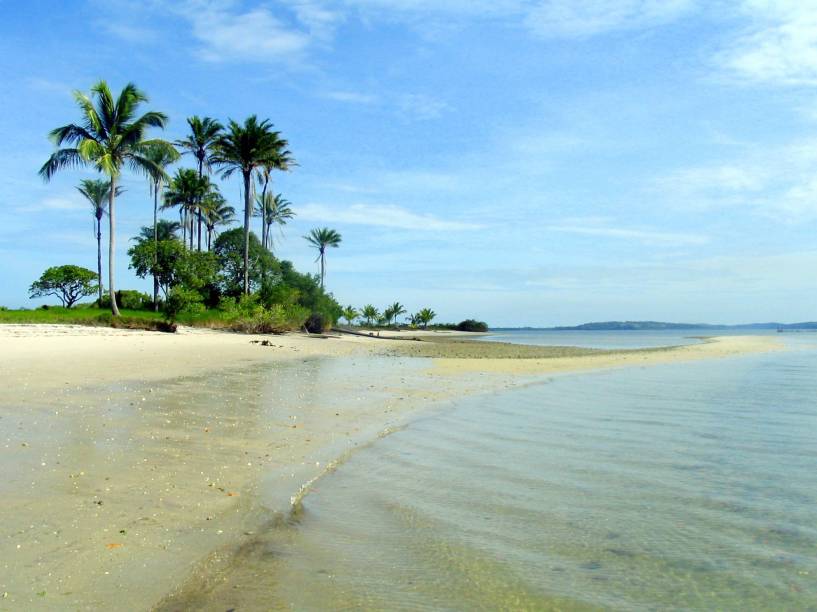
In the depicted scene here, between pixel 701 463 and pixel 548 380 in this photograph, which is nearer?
pixel 701 463

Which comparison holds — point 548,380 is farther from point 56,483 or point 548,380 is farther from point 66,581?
point 66,581

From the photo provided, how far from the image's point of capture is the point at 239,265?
47500mm

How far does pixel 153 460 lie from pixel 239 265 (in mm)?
43157

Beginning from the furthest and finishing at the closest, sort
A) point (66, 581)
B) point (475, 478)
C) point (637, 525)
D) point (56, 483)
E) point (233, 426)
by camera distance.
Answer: point (233, 426) < point (475, 478) < point (56, 483) < point (637, 525) < point (66, 581)

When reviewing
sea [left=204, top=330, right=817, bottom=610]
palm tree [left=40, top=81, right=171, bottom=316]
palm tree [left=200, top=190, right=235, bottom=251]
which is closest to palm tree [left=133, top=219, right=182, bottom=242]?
palm tree [left=200, top=190, right=235, bottom=251]

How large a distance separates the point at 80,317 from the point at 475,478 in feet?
99.4

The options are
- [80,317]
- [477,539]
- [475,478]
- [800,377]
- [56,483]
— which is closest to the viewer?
[477,539]

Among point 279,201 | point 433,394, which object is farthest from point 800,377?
point 279,201

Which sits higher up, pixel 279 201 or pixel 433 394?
pixel 279 201

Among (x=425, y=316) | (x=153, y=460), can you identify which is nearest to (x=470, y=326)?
(x=425, y=316)

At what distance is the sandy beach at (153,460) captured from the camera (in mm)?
3469

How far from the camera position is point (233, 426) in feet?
26.6

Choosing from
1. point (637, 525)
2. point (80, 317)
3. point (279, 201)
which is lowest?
point (637, 525)

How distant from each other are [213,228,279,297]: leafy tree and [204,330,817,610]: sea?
3943 cm
